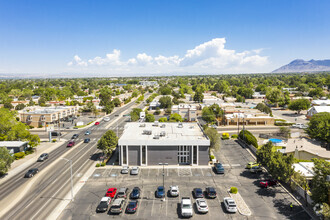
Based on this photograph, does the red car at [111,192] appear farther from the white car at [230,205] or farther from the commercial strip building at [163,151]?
the white car at [230,205]

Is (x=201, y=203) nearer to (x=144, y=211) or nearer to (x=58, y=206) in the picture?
(x=144, y=211)

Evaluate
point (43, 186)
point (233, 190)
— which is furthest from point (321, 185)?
point (43, 186)

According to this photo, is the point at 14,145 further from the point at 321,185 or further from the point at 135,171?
the point at 321,185

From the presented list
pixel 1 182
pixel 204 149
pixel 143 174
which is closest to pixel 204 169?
pixel 204 149

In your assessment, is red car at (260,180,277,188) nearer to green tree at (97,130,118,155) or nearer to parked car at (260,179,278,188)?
parked car at (260,179,278,188)

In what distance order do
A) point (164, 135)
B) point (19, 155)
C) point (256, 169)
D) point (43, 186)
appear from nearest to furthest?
→ point (43, 186) < point (256, 169) < point (164, 135) < point (19, 155)
